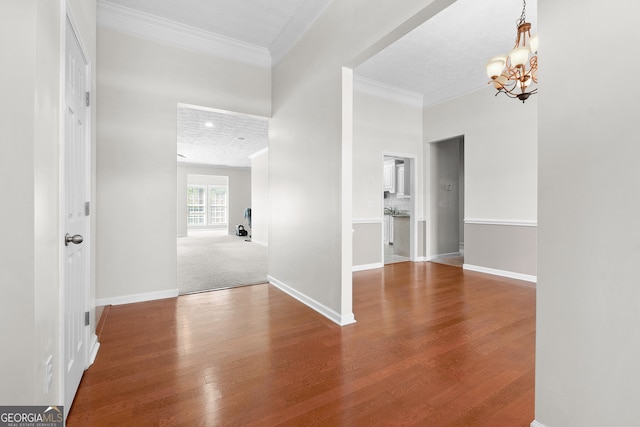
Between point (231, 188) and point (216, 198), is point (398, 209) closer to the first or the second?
point (231, 188)

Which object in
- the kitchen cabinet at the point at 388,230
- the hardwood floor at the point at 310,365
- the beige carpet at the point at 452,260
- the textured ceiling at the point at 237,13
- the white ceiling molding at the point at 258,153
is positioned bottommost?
the hardwood floor at the point at 310,365

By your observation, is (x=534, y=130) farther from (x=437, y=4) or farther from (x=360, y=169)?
(x=437, y=4)

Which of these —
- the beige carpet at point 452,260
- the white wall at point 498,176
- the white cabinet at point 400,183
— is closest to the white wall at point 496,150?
the white wall at point 498,176

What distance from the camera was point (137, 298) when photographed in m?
3.34

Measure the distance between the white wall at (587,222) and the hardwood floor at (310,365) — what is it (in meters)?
0.51

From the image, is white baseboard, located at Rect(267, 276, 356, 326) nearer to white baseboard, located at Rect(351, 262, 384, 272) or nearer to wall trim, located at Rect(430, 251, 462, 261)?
white baseboard, located at Rect(351, 262, 384, 272)

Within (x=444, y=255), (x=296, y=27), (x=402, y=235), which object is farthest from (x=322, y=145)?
(x=444, y=255)

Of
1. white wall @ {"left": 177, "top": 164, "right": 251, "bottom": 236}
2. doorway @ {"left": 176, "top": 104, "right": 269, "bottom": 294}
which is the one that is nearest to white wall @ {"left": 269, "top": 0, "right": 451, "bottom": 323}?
doorway @ {"left": 176, "top": 104, "right": 269, "bottom": 294}

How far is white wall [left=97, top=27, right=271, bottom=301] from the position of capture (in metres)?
3.19

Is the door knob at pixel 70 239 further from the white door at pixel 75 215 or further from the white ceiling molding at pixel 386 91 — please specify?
the white ceiling molding at pixel 386 91

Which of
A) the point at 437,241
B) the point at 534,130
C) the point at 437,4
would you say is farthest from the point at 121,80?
the point at 437,241

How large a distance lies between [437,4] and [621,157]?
4.56 ft

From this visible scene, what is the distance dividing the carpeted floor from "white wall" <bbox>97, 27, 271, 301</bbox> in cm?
74

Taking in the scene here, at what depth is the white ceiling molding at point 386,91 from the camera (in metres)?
5.06
